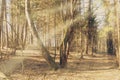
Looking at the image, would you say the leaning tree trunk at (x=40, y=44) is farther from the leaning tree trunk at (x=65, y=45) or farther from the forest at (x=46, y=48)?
the leaning tree trunk at (x=65, y=45)

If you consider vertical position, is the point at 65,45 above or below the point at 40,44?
below

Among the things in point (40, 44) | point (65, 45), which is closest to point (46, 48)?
point (65, 45)

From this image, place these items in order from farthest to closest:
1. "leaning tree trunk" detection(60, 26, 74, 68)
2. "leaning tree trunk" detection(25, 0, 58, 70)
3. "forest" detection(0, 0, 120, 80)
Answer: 1. "leaning tree trunk" detection(60, 26, 74, 68)
2. "leaning tree trunk" detection(25, 0, 58, 70)
3. "forest" detection(0, 0, 120, 80)

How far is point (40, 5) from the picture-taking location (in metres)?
23.0

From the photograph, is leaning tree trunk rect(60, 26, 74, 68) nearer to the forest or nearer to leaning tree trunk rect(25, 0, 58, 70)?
the forest

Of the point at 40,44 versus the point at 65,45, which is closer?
the point at 40,44

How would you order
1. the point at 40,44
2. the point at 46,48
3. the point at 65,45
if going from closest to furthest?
the point at 40,44, the point at 65,45, the point at 46,48

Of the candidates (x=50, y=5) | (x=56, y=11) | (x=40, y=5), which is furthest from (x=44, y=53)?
(x=40, y=5)

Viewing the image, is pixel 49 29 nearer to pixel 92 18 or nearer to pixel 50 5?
pixel 92 18

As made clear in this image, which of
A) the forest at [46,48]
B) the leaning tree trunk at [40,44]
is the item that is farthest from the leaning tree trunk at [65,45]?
the leaning tree trunk at [40,44]

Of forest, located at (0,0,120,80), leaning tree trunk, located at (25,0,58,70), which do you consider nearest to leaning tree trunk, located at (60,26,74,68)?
Answer: forest, located at (0,0,120,80)

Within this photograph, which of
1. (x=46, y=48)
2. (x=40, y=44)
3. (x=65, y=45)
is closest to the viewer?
(x=40, y=44)

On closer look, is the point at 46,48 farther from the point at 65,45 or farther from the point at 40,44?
the point at 40,44

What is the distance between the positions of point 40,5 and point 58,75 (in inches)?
426
